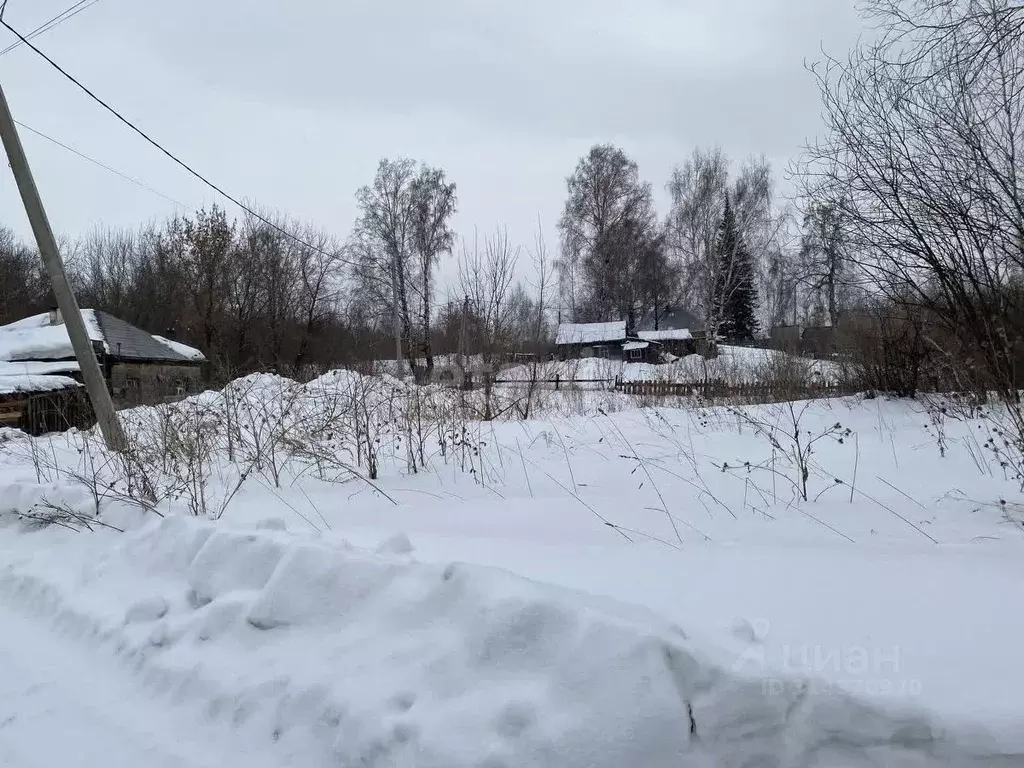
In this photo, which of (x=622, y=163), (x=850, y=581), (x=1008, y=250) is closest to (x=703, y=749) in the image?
(x=850, y=581)

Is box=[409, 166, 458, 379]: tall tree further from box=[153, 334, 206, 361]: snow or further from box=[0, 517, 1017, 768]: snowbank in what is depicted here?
box=[0, 517, 1017, 768]: snowbank

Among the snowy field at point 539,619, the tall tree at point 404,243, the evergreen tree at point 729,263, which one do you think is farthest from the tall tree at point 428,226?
the snowy field at point 539,619

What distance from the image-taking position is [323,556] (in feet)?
8.41

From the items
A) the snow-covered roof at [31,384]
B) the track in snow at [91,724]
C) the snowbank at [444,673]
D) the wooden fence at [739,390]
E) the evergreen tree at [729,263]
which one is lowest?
the track in snow at [91,724]

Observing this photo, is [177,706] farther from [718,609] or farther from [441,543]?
[718,609]

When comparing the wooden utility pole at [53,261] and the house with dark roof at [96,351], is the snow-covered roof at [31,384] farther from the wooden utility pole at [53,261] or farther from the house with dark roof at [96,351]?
the wooden utility pole at [53,261]

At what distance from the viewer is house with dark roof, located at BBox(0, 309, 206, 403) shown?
1947cm

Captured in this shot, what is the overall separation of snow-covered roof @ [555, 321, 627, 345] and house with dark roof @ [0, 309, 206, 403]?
21.2 metres

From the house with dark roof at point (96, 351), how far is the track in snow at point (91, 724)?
17.2m

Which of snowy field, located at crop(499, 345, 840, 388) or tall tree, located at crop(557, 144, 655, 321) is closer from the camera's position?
snowy field, located at crop(499, 345, 840, 388)

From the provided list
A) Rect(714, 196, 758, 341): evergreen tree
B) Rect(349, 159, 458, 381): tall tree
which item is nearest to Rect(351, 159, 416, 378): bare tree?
Rect(349, 159, 458, 381): tall tree

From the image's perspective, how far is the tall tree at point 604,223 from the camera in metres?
33.0

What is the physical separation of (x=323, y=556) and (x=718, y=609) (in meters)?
1.68

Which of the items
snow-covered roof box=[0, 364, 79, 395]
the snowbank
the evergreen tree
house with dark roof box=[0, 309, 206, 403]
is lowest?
the snowbank
